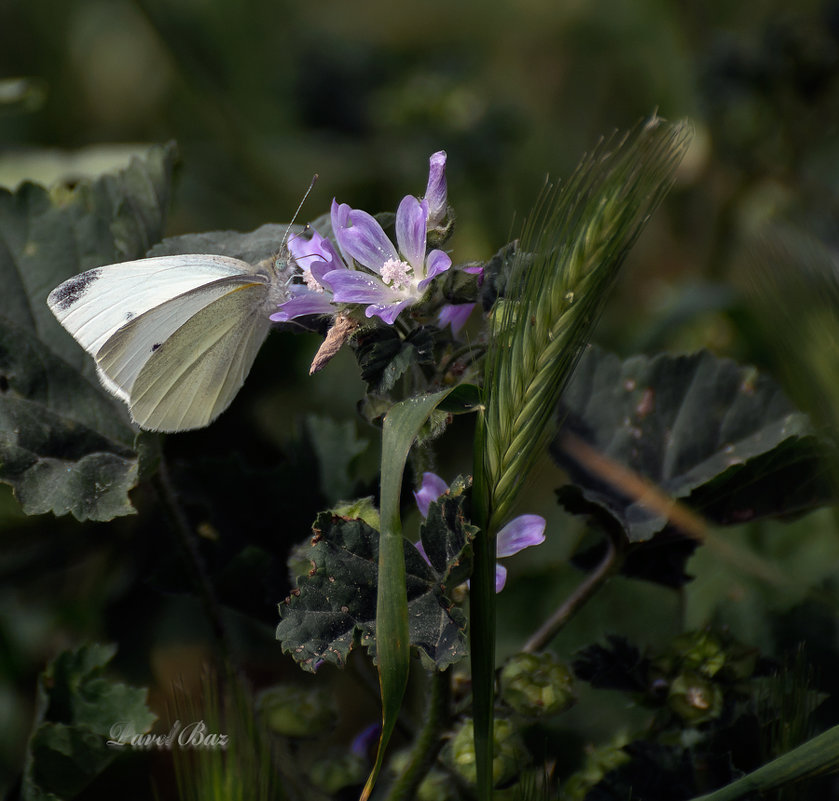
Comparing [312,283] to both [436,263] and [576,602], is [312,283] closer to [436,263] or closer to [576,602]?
[436,263]

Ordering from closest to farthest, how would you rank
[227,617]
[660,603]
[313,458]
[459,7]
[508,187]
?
[313,458] < [660,603] < [227,617] < [508,187] < [459,7]

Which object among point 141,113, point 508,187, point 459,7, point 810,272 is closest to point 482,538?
point 810,272

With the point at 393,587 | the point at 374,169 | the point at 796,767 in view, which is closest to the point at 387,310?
the point at 393,587

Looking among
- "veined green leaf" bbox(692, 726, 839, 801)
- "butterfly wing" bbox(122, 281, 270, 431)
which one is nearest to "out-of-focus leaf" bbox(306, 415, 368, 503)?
"butterfly wing" bbox(122, 281, 270, 431)

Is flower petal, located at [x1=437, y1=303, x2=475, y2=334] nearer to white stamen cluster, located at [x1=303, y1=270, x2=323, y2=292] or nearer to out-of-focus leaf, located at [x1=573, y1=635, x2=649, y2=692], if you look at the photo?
white stamen cluster, located at [x1=303, y1=270, x2=323, y2=292]

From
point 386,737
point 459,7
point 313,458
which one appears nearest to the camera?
point 386,737

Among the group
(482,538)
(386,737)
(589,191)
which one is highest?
(589,191)

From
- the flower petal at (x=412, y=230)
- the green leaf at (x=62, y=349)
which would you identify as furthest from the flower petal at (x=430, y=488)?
the green leaf at (x=62, y=349)

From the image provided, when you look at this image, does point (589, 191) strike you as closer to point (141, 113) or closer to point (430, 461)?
point (430, 461)
